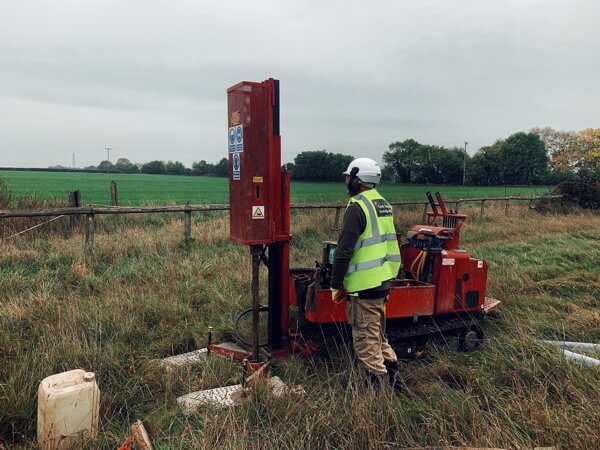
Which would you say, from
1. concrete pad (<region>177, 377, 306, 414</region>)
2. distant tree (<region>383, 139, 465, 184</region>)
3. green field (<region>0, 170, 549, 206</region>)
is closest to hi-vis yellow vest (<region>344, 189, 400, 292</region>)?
concrete pad (<region>177, 377, 306, 414</region>)

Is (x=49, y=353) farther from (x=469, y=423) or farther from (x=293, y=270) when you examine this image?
(x=469, y=423)

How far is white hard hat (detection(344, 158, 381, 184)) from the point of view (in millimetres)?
3985

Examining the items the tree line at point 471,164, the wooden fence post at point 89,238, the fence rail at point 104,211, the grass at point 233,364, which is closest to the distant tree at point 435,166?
the tree line at point 471,164

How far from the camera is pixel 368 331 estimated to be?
399 cm

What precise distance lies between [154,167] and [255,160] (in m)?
85.0

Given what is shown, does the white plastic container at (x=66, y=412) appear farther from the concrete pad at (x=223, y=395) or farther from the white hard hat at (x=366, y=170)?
the white hard hat at (x=366, y=170)

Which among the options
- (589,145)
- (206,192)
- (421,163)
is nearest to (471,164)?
(421,163)

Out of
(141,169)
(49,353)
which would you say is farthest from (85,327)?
(141,169)

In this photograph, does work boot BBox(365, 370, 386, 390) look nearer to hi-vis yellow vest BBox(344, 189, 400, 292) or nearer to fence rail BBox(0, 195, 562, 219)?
hi-vis yellow vest BBox(344, 189, 400, 292)

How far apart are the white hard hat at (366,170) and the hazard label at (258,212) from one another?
872mm

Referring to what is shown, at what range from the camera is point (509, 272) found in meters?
7.85

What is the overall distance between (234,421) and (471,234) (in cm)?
1163

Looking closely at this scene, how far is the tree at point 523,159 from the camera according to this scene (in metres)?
42.2

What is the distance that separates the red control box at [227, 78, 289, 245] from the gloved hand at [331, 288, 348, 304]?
2.50 feet
